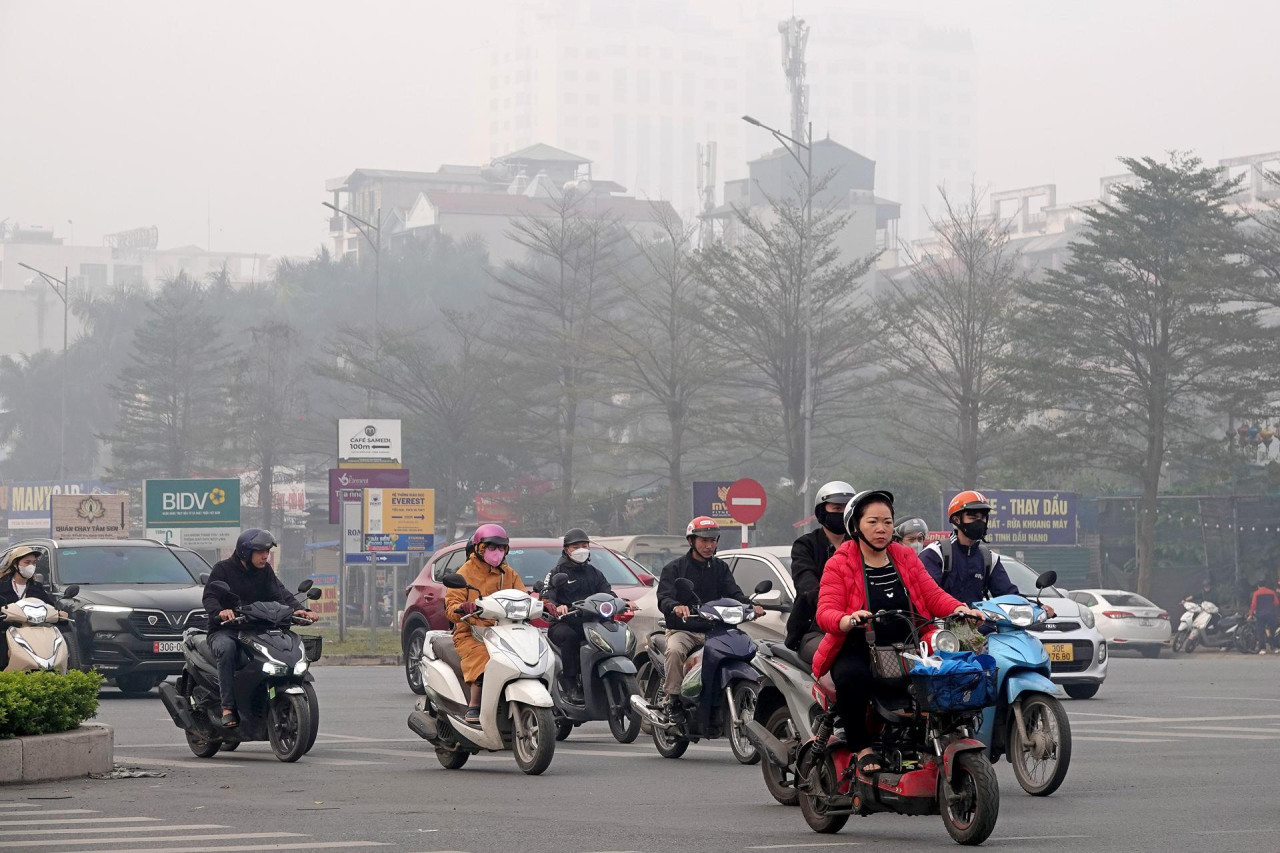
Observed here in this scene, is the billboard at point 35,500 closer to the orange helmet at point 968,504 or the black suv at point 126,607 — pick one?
the black suv at point 126,607

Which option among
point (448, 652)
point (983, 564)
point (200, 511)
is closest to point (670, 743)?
point (448, 652)

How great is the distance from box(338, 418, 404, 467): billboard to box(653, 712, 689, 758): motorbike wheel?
98.2 ft

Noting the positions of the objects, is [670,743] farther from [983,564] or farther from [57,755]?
[57,755]

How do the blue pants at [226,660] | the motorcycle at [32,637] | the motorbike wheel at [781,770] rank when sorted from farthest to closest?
the motorcycle at [32,637] → the blue pants at [226,660] → the motorbike wheel at [781,770]

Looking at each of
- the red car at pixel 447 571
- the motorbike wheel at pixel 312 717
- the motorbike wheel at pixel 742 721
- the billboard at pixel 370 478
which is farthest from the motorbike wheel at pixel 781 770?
the billboard at pixel 370 478

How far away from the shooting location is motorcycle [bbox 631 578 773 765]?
12672 mm

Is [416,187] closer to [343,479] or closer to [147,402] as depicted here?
[147,402]

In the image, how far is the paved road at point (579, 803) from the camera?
29.2 feet

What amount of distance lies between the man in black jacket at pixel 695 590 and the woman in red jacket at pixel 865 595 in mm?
4640

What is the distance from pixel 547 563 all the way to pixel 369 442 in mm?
24040

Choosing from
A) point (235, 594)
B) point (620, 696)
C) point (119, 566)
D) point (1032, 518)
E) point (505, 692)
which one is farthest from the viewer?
point (1032, 518)

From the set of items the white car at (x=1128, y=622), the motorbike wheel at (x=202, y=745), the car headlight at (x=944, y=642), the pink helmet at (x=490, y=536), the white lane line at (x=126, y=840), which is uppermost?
the pink helmet at (x=490, y=536)

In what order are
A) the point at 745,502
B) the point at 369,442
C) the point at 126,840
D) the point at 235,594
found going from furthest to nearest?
the point at 369,442, the point at 745,502, the point at 235,594, the point at 126,840

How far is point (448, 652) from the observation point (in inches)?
513
